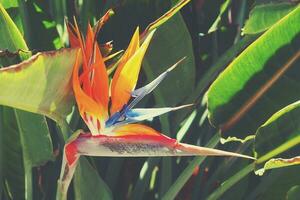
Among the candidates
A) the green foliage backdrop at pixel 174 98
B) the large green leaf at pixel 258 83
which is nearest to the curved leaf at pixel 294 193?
the green foliage backdrop at pixel 174 98

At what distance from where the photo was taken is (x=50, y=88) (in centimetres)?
76

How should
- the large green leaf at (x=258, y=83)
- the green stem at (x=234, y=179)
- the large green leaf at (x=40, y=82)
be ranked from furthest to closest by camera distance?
1. the green stem at (x=234, y=179)
2. the large green leaf at (x=258, y=83)
3. the large green leaf at (x=40, y=82)

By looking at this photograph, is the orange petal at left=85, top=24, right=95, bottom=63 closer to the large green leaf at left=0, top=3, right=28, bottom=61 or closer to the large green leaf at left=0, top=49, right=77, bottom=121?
the large green leaf at left=0, top=49, right=77, bottom=121

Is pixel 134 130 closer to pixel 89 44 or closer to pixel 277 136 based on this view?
pixel 89 44

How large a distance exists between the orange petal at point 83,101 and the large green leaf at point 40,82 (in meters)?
0.01

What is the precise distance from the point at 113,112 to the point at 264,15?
0.45 m

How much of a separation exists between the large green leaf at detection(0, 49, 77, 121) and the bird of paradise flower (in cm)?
2

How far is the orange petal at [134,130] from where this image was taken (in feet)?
2.50

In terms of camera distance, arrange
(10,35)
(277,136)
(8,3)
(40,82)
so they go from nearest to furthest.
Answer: (40,82)
(10,35)
(277,136)
(8,3)

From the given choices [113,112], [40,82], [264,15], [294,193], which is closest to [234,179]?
[294,193]

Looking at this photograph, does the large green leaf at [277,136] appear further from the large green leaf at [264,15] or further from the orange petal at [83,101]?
the orange petal at [83,101]

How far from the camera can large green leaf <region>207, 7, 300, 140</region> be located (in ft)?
3.33

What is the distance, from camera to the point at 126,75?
0.78 m

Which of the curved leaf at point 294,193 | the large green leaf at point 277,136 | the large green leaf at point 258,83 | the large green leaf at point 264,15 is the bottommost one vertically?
the curved leaf at point 294,193
